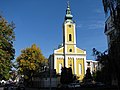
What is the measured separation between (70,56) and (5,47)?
198 ft

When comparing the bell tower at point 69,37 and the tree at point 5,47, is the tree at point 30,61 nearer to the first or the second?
the bell tower at point 69,37

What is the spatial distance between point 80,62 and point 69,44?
7.51 metres

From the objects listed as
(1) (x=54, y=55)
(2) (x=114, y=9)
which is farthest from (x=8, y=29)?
(1) (x=54, y=55)

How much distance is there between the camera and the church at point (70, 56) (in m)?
87.1

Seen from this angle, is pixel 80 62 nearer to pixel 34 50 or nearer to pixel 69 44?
pixel 69 44

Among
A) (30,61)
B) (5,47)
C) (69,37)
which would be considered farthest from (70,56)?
(5,47)

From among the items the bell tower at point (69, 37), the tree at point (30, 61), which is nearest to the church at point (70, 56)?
the bell tower at point (69, 37)

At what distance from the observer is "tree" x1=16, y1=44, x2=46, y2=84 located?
218ft

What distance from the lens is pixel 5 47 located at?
1126 inches

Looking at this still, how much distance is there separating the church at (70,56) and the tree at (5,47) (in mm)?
57540

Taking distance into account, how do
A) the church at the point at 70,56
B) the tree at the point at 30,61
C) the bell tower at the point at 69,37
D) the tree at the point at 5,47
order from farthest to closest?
the bell tower at the point at 69,37
the church at the point at 70,56
the tree at the point at 30,61
the tree at the point at 5,47

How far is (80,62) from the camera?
8806 centimetres

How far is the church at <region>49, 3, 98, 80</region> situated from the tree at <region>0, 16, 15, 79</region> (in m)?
57.5

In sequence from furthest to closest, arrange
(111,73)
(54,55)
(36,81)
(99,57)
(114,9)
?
(54,55) → (36,81) → (99,57) → (111,73) → (114,9)
